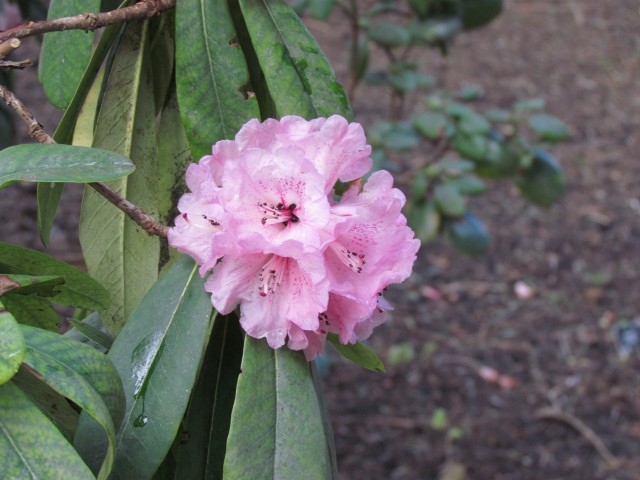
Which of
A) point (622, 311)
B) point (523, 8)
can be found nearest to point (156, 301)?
point (622, 311)

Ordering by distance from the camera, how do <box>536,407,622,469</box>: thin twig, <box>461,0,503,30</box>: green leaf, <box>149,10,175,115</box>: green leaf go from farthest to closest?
<box>536,407,622,469</box>: thin twig → <box>461,0,503,30</box>: green leaf → <box>149,10,175,115</box>: green leaf

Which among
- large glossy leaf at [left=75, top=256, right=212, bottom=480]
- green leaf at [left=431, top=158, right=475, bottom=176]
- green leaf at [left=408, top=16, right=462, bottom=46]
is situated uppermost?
large glossy leaf at [left=75, top=256, right=212, bottom=480]

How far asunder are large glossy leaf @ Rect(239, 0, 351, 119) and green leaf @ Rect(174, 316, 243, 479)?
0.26 m

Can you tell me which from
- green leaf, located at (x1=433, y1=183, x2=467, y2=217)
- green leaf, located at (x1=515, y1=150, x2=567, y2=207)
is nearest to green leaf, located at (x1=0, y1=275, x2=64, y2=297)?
green leaf, located at (x1=433, y1=183, x2=467, y2=217)

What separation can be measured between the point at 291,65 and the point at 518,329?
2657 mm

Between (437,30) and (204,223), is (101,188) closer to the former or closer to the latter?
(204,223)

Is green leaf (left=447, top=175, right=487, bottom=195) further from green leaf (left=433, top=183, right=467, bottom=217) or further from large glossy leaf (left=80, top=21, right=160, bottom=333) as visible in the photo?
large glossy leaf (left=80, top=21, right=160, bottom=333)

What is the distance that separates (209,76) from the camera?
0.92 metres

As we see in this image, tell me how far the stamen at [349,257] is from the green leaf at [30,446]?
305 mm

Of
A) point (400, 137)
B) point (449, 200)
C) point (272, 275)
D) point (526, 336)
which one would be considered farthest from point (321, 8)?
point (272, 275)

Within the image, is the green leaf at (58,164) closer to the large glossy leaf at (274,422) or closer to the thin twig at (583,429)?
the large glossy leaf at (274,422)

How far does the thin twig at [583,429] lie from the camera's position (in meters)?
2.83

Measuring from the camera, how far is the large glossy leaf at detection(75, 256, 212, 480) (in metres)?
0.75

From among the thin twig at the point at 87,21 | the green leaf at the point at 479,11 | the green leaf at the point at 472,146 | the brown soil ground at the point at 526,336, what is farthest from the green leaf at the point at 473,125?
the thin twig at the point at 87,21
